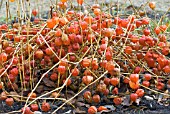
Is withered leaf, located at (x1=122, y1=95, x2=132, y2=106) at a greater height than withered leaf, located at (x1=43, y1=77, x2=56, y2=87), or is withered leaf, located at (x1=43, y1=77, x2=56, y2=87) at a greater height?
withered leaf, located at (x1=43, y1=77, x2=56, y2=87)

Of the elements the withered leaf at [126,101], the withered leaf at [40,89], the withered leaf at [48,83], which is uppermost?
the withered leaf at [48,83]

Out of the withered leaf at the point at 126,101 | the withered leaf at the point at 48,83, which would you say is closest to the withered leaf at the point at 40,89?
the withered leaf at the point at 48,83

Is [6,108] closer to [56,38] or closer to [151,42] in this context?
[56,38]

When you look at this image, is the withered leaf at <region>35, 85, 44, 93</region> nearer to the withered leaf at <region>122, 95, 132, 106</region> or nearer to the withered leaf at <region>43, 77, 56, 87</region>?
the withered leaf at <region>43, 77, 56, 87</region>

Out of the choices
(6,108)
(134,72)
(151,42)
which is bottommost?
(6,108)

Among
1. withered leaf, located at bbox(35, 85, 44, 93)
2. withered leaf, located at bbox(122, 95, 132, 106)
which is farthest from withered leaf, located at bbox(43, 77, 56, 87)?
withered leaf, located at bbox(122, 95, 132, 106)

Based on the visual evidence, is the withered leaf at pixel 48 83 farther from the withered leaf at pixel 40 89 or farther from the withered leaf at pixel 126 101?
the withered leaf at pixel 126 101

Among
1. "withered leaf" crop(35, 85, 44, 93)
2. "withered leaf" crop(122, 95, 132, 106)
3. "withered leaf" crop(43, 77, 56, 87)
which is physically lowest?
"withered leaf" crop(122, 95, 132, 106)

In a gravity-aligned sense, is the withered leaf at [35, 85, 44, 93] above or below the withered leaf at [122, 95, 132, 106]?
above

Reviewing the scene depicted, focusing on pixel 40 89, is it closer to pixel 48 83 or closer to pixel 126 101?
pixel 48 83

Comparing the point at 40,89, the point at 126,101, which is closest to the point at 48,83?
the point at 40,89

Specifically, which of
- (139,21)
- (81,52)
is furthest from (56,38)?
(139,21)
